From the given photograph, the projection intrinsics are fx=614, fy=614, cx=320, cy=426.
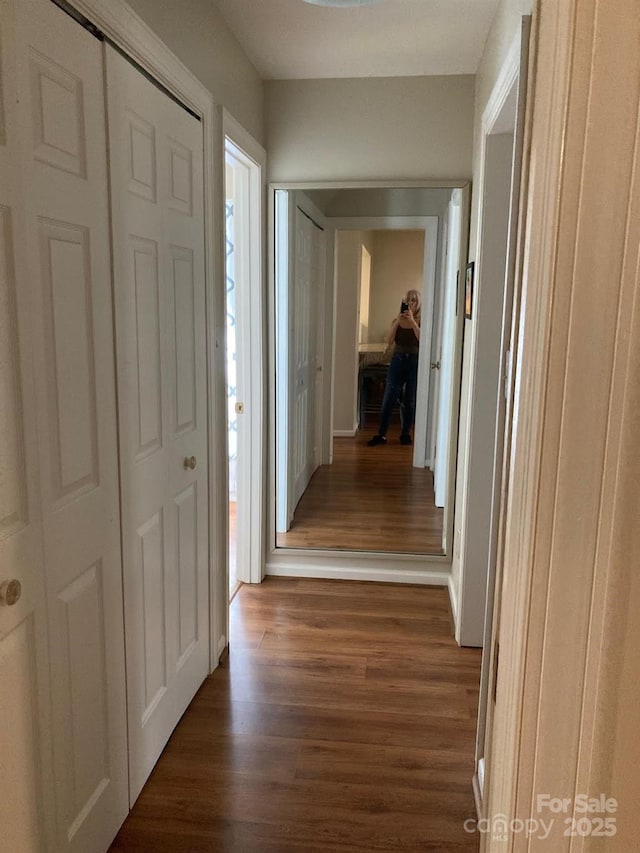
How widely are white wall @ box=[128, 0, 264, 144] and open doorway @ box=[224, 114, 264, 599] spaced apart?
0.18m

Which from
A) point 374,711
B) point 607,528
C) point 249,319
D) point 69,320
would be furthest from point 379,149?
point 607,528

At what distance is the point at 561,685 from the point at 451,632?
223cm

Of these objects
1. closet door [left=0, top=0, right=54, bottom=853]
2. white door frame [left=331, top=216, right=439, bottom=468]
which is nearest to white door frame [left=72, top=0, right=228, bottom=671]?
closet door [left=0, top=0, right=54, bottom=853]

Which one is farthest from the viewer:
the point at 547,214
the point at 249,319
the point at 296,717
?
the point at 249,319

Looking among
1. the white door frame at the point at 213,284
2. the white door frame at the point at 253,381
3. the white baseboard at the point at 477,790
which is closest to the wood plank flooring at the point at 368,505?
→ the white door frame at the point at 253,381

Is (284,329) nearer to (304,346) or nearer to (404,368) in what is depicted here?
(304,346)

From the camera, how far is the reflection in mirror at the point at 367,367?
326cm

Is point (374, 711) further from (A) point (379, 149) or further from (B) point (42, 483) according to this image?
(A) point (379, 149)

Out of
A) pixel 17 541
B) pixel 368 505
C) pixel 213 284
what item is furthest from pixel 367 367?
pixel 17 541

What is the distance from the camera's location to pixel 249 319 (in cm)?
296

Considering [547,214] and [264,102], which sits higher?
[264,102]

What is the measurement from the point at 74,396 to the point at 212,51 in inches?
58.8

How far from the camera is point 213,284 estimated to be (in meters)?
2.25

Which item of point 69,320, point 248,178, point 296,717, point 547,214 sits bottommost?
point 296,717
